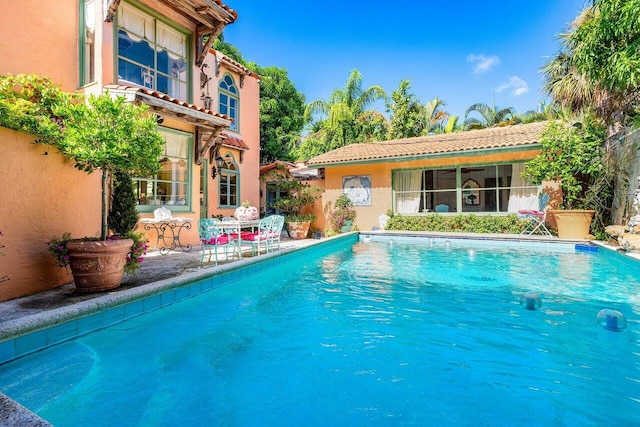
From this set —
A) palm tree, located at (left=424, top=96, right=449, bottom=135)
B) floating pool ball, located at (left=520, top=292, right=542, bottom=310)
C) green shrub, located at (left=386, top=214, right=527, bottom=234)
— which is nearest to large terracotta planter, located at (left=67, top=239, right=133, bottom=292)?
floating pool ball, located at (left=520, top=292, right=542, bottom=310)

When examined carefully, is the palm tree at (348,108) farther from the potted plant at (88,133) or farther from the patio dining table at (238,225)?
the potted plant at (88,133)

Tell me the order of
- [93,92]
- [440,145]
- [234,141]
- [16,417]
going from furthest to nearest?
[440,145] → [234,141] → [93,92] → [16,417]

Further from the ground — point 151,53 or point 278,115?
point 278,115

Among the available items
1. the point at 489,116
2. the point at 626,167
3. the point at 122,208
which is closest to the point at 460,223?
the point at 626,167

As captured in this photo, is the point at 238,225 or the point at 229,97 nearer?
the point at 238,225

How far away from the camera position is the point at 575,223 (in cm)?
984

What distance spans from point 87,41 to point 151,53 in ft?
6.76

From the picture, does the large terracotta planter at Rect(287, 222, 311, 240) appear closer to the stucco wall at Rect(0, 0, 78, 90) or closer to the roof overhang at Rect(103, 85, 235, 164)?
the roof overhang at Rect(103, 85, 235, 164)

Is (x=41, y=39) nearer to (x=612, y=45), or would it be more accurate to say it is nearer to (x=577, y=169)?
(x=612, y=45)

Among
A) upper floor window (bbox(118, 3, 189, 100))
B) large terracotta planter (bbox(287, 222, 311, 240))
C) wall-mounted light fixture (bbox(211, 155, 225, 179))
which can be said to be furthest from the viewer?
large terracotta planter (bbox(287, 222, 311, 240))

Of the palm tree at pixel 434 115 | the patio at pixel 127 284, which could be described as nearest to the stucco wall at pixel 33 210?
the patio at pixel 127 284

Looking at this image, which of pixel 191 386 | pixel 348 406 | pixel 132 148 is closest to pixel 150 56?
pixel 132 148

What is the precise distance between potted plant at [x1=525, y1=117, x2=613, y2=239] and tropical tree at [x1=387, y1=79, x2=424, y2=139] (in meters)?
10.9

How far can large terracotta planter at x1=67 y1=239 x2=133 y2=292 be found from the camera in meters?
4.13
